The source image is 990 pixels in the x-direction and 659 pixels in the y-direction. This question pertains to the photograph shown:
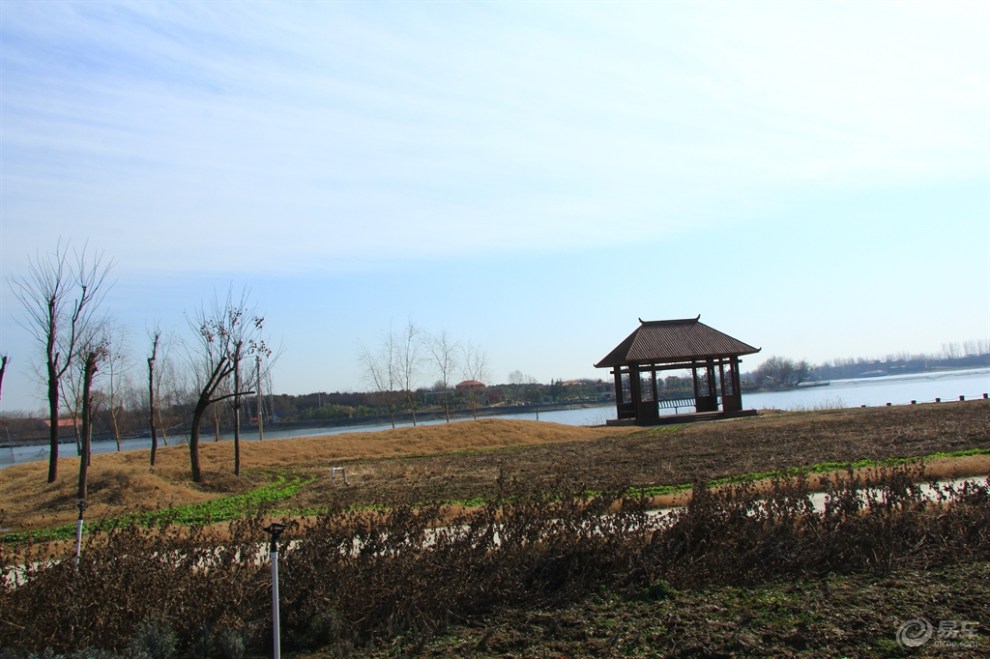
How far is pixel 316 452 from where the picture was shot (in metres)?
29.0

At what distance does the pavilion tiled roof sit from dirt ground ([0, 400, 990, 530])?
15.5 feet

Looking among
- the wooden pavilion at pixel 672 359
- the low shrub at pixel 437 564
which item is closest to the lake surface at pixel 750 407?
the wooden pavilion at pixel 672 359

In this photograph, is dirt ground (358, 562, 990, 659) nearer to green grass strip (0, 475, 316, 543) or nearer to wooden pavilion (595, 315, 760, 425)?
green grass strip (0, 475, 316, 543)

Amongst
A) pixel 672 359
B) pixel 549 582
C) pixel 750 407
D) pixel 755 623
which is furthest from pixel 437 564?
pixel 750 407

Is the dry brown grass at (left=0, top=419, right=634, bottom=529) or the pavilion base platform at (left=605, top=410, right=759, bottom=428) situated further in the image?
the pavilion base platform at (left=605, top=410, right=759, bottom=428)

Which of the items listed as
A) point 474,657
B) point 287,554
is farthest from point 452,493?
point 474,657

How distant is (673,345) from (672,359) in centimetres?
111

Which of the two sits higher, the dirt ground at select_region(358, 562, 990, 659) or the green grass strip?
the dirt ground at select_region(358, 562, 990, 659)

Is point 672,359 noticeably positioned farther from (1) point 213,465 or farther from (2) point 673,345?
(1) point 213,465

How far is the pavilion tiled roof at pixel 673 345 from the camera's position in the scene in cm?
3522

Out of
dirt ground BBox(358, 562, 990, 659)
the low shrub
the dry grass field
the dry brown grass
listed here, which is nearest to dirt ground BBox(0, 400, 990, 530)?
the dry brown grass

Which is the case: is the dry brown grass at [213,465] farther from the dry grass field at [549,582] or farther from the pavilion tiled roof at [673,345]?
the pavilion tiled roof at [673,345]

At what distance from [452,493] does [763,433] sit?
13153 millimetres

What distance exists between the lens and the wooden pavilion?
116 feet
